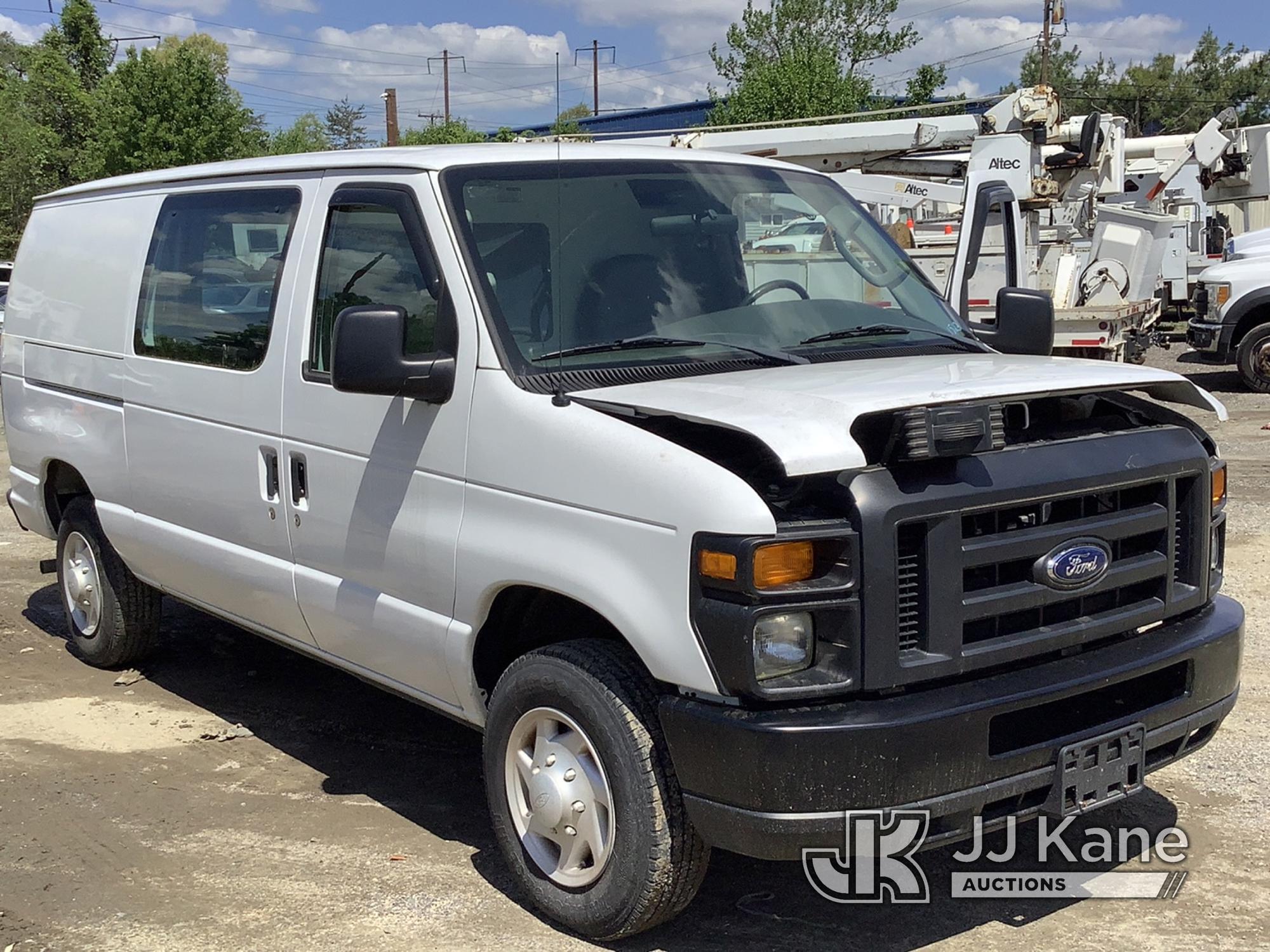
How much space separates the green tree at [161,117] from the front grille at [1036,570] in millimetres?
36904

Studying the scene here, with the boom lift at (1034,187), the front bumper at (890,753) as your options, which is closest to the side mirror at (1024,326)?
the front bumper at (890,753)

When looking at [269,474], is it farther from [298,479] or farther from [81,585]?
[81,585]

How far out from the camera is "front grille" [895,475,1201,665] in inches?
130

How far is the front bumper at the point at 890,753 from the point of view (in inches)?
126

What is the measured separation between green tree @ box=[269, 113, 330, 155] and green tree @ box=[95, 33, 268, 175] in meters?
9.99

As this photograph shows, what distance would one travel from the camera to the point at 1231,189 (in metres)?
23.8

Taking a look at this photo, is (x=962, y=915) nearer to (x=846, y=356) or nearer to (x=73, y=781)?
(x=846, y=356)

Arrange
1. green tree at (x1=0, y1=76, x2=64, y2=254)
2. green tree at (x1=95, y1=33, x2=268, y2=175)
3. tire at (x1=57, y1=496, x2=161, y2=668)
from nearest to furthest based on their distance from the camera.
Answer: tire at (x1=57, y1=496, x2=161, y2=668) → green tree at (x1=95, y1=33, x2=268, y2=175) → green tree at (x1=0, y1=76, x2=64, y2=254)

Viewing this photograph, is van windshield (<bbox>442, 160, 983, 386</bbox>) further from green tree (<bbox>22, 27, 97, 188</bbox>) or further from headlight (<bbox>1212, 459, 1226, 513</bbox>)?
green tree (<bbox>22, 27, 97, 188</bbox>)

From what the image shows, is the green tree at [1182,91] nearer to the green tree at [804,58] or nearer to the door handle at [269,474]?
the green tree at [804,58]

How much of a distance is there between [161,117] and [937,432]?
3867 cm

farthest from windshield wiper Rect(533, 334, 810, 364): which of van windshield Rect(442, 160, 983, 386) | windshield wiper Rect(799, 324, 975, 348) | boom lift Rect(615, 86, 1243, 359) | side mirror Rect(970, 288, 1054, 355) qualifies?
boom lift Rect(615, 86, 1243, 359)

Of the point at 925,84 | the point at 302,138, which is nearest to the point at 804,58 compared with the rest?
the point at 925,84

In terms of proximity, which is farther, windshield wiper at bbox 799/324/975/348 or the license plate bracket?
windshield wiper at bbox 799/324/975/348
